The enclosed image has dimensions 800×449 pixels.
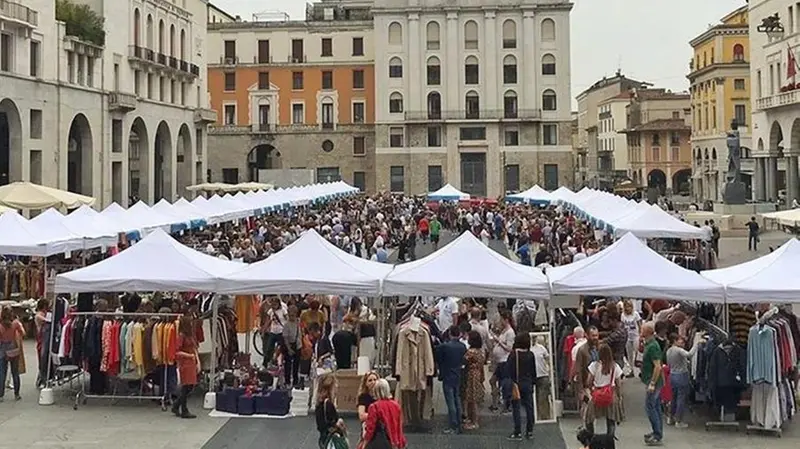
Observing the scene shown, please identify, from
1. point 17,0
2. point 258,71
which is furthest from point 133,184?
point 258,71

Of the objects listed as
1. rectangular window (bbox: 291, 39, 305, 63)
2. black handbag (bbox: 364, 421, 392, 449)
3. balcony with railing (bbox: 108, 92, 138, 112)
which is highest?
rectangular window (bbox: 291, 39, 305, 63)

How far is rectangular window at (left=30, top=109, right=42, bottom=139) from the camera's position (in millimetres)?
41875

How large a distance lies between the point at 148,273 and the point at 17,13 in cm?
2929

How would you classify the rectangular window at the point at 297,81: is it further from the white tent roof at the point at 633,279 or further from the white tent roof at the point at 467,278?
the white tent roof at the point at 633,279

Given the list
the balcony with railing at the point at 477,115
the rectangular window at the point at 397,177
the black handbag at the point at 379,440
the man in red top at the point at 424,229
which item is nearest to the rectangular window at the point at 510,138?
the balcony with railing at the point at 477,115

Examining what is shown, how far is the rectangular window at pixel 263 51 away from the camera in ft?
270

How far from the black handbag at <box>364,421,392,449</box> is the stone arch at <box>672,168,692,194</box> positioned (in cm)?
9098

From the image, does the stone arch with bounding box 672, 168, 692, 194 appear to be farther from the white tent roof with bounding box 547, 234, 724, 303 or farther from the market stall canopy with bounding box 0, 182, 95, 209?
the white tent roof with bounding box 547, 234, 724, 303

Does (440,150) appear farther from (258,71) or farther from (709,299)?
(709,299)

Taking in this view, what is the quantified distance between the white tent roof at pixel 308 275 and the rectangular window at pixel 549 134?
214ft

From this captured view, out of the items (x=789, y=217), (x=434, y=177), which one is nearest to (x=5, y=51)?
(x=789, y=217)

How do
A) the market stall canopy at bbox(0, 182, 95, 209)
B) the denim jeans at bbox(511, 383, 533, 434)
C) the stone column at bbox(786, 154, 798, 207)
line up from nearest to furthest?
the denim jeans at bbox(511, 383, 533, 434), the market stall canopy at bbox(0, 182, 95, 209), the stone column at bbox(786, 154, 798, 207)

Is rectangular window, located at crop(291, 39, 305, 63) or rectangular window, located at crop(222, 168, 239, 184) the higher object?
rectangular window, located at crop(291, 39, 305, 63)

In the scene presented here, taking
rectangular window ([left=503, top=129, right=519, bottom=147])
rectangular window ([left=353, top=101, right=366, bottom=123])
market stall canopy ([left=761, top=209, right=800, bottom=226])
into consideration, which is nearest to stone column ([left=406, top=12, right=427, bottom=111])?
rectangular window ([left=353, top=101, right=366, bottom=123])
